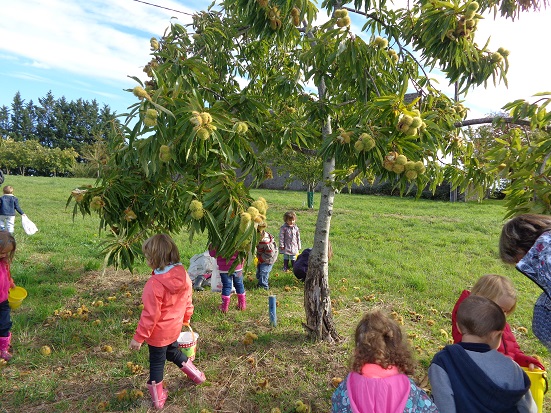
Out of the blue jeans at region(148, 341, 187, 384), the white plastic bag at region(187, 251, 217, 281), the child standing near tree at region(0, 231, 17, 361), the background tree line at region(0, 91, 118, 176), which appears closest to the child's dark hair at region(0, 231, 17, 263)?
the child standing near tree at region(0, 231, 17, 361)

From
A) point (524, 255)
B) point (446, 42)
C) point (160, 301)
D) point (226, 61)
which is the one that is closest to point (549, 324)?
point (524, 255)

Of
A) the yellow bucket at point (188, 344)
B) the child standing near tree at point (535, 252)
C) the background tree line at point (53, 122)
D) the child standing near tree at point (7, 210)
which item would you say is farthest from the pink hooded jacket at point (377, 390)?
the background tree line at point (53, 122)

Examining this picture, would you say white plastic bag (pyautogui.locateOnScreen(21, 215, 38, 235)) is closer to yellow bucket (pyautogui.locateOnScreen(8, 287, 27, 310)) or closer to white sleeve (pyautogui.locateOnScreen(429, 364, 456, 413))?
yellow bucket (pyautogui.locateOnScreen(8, 287, 27, 310))

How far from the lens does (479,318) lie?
2027 millimetres

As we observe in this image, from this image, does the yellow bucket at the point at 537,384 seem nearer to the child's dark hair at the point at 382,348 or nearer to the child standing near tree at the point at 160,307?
the child's dark hair at the point at 382,348

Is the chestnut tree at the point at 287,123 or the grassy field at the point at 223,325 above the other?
the chestnut tree at the point at 287,123

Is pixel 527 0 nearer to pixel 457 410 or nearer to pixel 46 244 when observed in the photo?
pixel 457 410

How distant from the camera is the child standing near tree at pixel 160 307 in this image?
2.92m

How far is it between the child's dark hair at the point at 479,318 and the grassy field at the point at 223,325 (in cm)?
123

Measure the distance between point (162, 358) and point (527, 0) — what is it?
4077 millimetres

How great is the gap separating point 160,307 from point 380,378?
1.71m

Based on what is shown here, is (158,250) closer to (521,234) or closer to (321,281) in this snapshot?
(321,281)

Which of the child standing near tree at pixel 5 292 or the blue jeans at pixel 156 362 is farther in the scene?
the child standing near tree at pixel 5 292

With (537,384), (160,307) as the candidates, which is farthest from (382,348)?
(160,307)
